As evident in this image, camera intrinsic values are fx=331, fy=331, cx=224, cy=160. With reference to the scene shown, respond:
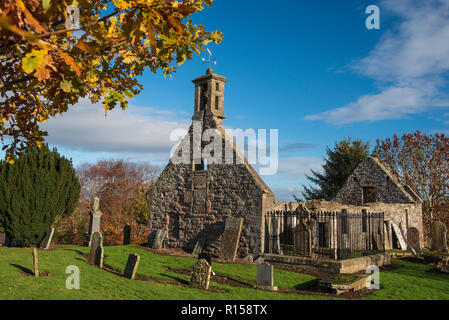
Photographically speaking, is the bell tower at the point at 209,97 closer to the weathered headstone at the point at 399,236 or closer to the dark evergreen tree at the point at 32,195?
the dark evergreen tree at the point at 32,195

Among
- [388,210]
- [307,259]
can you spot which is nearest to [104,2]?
[307,259]

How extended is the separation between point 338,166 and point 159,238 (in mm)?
19618

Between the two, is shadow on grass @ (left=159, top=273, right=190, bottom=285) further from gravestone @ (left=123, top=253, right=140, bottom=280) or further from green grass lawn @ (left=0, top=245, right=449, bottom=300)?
gravestone @ (left=123, top=253, right=140, bottom=280)

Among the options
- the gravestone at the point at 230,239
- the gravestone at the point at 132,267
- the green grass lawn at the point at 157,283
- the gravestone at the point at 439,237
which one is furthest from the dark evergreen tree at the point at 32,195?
the gravestone at the point at 439,237

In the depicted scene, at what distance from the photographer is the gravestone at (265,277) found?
849 centimetres

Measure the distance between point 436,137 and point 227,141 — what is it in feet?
68.7

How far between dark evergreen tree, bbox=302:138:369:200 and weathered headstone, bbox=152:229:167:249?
1719cm

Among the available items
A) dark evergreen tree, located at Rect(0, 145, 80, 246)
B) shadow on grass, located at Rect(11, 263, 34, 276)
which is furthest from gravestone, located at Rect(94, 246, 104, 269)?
dark evergreen tree, located at Rect(0, 145, 80, 246)

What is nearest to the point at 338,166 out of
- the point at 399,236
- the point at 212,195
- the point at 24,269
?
the point at 399,236

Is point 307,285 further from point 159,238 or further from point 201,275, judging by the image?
point 159,238

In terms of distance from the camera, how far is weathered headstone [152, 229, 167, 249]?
15.5 meters

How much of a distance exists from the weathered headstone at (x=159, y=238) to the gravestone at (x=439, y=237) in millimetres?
12775

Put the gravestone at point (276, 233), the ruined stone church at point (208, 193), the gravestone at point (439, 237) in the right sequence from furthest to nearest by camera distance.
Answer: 1. the gravestone at point (439, 237)
2. the ruined stone church at point (208, 193)
3. the gravestone at point (276, 233)

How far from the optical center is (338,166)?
97.4ft
